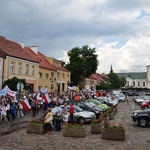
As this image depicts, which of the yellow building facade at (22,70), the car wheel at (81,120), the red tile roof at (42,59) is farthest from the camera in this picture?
the red tile roof at (42,59)

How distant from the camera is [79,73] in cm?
6812

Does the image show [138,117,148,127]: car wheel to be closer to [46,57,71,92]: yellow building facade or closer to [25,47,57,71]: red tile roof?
[25,47,57,71]: red tile roof

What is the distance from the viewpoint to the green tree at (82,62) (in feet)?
219

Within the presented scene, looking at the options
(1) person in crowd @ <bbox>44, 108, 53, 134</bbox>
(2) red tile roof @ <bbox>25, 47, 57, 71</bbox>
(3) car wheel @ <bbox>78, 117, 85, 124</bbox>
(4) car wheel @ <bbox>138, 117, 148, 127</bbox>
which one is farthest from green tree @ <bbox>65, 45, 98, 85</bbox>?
→ (1) person in crowd @ <bbox>44, 108, 53, 134</bbox>

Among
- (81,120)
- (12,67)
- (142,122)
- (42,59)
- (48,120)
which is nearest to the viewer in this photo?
(48,120)

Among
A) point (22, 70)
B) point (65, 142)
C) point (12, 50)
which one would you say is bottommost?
point (65, 142)

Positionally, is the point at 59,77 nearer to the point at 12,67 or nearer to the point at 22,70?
the point at 22,70

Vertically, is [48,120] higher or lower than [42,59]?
lower

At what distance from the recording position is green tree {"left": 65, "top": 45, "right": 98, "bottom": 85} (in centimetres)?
6688

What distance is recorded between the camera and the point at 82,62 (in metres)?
66.7

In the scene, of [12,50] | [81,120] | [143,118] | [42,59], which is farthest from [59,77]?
[143,118]

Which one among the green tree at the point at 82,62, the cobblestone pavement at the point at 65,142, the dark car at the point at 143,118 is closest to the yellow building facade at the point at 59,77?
the green tree at the point at 82,62

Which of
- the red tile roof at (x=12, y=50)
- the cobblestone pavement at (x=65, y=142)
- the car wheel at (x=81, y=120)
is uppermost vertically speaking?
the red tile roof at (x=12, y=50)

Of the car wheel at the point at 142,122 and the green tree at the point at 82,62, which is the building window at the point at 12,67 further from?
the green tree at the point at 82,62
